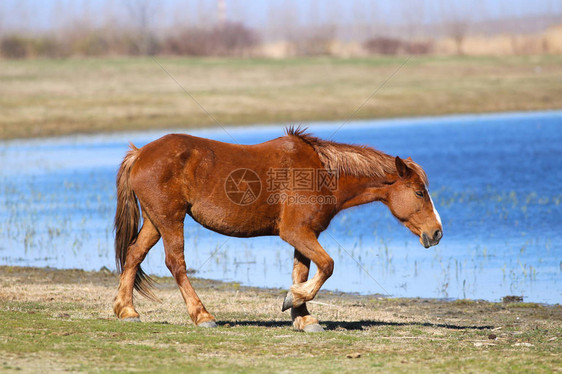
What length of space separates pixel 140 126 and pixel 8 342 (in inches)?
892

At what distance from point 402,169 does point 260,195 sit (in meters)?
1.35

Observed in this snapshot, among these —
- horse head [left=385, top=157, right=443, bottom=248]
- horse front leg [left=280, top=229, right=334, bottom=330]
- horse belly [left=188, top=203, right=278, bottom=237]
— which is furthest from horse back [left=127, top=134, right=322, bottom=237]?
horse head [left=385, top=157, right=443, bottom=248]

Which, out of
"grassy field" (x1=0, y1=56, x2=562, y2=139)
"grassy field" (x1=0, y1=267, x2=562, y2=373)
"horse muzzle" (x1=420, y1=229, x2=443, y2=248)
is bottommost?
"grassy field" (x1=0, y1=267, x2=562, y2=373)

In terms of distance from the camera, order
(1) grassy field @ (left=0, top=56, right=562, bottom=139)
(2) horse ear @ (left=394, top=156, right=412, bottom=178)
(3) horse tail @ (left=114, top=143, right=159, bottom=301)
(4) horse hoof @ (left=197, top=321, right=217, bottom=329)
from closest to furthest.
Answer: (4) horse hoof @ (left=197, top=321, right=217, bottom=329)
(2) horse ear @ (left=394, top=156, right=412, bottom=178)
(3) horse tail @ (left=114, top=143, right=159, bottom=301)
(1) grassy field @ (left=0, top=56, right=562, bottom=139)

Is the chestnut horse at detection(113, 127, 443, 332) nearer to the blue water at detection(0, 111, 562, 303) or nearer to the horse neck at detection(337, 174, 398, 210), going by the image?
the horse neck at detection(337, 174, 398, 210)

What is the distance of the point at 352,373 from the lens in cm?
536

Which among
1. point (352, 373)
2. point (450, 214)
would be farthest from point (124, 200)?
point (450, 214)

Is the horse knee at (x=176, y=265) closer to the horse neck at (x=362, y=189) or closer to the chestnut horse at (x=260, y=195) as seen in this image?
the chestnut horse at (x=260, y=195)

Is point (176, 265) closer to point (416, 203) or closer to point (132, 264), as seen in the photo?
point (132, 264)

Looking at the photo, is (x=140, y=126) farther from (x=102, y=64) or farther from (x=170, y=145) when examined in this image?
(x=170, y=145)

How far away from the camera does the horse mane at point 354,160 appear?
741 cm

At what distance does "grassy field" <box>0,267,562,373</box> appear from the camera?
5.56 m

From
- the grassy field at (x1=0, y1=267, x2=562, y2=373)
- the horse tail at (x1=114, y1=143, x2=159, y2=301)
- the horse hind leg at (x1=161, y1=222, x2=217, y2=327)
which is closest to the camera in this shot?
the grassy field at (x1=0, y1=267, x2=562, y2=373)

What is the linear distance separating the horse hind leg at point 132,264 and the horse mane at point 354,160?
1686mm
